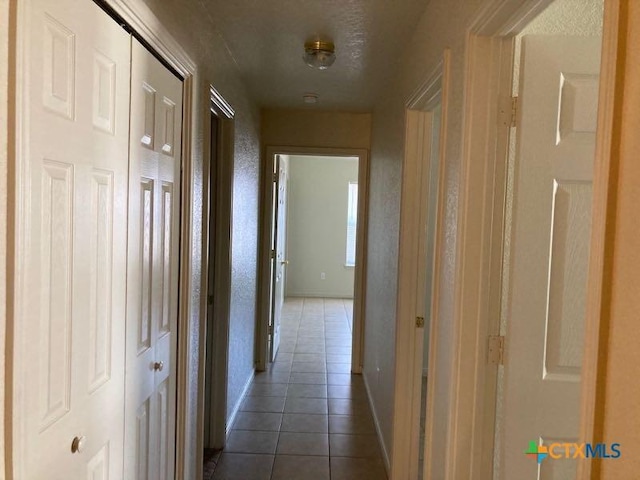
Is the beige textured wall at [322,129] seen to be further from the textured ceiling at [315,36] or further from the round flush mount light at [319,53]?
the round flush mount light at [319,53]

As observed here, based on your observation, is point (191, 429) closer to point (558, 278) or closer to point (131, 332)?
point (131, 332)

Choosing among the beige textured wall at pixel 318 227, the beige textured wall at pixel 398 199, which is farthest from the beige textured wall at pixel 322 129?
the beige textured wall at pixel 318 227

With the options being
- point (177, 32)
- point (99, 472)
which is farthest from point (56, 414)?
point (177, 32)

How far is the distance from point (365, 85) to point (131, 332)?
2.45m

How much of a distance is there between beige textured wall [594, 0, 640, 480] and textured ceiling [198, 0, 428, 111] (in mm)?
1512

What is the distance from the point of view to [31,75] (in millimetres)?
938

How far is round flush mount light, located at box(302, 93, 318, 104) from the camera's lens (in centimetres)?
370

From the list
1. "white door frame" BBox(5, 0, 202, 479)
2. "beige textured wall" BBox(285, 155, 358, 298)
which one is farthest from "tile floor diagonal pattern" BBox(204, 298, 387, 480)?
"beige textured wall" BBox(285, 155, 358, 298)

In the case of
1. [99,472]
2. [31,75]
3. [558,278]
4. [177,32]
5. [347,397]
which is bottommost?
[347,397]

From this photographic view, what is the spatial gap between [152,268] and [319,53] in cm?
148

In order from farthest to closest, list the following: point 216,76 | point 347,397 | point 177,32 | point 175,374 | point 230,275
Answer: point 347,397 → point 230,275 → point 216,76 → point 175,374 → point 177,32

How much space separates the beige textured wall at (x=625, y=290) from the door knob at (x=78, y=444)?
1102 mm

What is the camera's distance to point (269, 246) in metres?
4.45

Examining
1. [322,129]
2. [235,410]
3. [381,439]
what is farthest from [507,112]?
[322,129]
